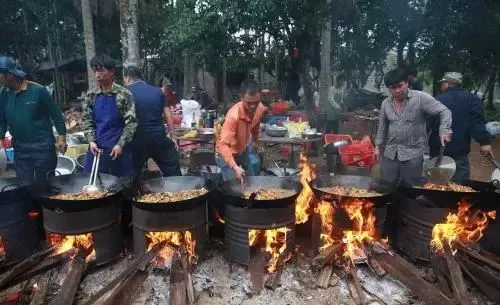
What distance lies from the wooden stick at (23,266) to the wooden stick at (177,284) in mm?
1268

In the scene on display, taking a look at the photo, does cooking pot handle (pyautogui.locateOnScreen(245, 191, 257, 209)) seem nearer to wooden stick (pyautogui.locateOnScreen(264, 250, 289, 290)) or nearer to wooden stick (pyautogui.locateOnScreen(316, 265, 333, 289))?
wooden stick (pyautogui.locateOnScreen(264, 250, 289, 290))

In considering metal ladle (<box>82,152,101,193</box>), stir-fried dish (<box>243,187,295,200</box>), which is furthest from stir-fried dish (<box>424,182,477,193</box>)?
metal ladle (<box>82,152,101,193</box>)

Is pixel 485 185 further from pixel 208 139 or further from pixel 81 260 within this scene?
pixel 208 139

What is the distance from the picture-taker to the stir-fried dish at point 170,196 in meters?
3.76

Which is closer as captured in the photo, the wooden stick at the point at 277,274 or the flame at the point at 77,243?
the wooden stick at the point at 277,274

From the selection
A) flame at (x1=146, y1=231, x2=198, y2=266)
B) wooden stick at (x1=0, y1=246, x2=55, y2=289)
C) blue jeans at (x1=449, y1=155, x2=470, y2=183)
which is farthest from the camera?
blue jeans at (x1=449, y1=155, x2=470, y2=183)

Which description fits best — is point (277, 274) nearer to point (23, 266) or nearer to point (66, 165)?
point (23, 266)

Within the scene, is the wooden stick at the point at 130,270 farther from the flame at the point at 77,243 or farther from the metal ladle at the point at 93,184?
the metal ladle at the point at 93,184

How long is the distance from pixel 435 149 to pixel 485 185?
4.52 feet

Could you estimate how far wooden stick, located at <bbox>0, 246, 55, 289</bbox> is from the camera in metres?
3.26

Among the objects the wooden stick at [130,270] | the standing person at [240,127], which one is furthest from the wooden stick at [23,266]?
the standing person at [240,127]

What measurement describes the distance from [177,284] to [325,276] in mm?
1407

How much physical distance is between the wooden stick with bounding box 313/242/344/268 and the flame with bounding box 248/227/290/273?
0.36 meters

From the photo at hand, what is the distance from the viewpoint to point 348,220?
3736mm
